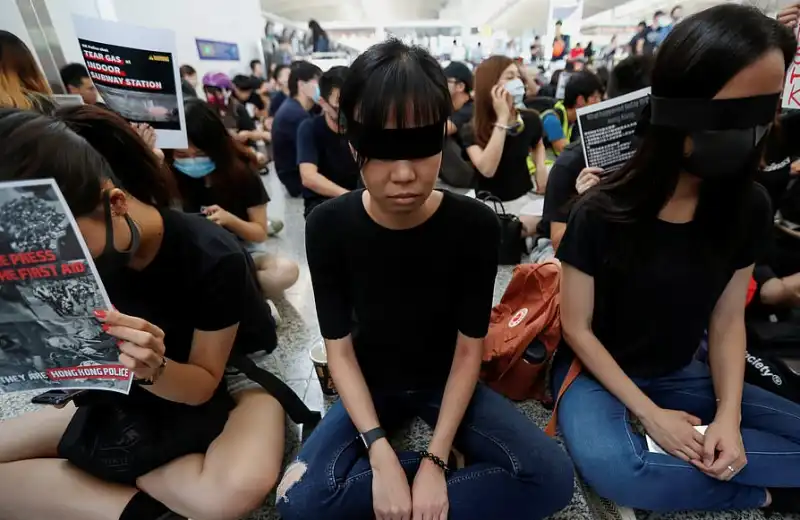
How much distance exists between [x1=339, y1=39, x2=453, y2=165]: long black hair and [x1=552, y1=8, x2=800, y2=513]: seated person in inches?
18.5

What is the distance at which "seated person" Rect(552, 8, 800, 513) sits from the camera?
2.77ft

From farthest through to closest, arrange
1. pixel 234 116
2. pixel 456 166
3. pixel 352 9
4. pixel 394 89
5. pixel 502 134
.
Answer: pixel 352 9
pixel 234 116
pixel 456 166
pixel 502 134
pixel 394 89

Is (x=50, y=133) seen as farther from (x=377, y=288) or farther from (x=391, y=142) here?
(x=377, y=288)

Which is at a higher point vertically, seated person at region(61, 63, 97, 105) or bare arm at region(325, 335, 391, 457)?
seated person at region(61, 63, 97, 105)

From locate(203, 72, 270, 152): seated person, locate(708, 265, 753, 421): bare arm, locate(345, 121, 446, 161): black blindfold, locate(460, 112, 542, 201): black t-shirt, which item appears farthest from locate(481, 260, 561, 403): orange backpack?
locate(203, 72, 270, 152): seated person

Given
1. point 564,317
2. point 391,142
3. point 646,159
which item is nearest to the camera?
point 391,142

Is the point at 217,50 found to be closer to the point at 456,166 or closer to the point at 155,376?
the point at 456,166

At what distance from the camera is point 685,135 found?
894mm

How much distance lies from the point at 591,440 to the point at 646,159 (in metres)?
0.67

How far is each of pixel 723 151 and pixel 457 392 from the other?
76cm

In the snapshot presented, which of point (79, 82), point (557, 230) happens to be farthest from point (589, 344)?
point (79, 82)

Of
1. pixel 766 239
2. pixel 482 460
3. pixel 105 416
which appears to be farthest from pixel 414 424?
pixel 766 239

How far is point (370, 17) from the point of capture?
20.4 m

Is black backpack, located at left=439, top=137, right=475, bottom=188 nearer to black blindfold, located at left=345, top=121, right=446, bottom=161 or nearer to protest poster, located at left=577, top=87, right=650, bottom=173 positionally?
protest poster, located at left=577, top=87, right=650, bottom=173
